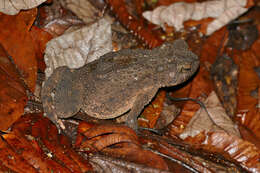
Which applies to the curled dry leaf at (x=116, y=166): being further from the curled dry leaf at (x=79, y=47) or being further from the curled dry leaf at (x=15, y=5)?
the curled dry leaf at (x=15, y=5)

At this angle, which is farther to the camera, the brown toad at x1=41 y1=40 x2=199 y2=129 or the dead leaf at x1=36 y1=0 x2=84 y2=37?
the dead leaf at x1=36 y1=0 x2=84 y2=37

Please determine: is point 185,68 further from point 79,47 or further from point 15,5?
point 15,5

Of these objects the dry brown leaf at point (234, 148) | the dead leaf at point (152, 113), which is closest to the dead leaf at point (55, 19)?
the dead leaf at point (152, 113)

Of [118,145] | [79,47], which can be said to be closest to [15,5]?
[79,47]

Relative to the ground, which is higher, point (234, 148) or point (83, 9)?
point (83, 9)

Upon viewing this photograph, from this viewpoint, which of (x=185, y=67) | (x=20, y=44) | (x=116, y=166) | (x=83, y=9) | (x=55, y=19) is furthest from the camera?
(x=83, y=9)

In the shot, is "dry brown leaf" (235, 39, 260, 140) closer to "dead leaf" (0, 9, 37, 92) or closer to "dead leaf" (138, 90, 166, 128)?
"dead leaf" (138, 90, 166, 128)

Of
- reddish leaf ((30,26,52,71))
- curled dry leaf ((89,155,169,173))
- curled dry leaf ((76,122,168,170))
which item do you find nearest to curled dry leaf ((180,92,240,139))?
curled dry leaf ((76,122,168,170))
